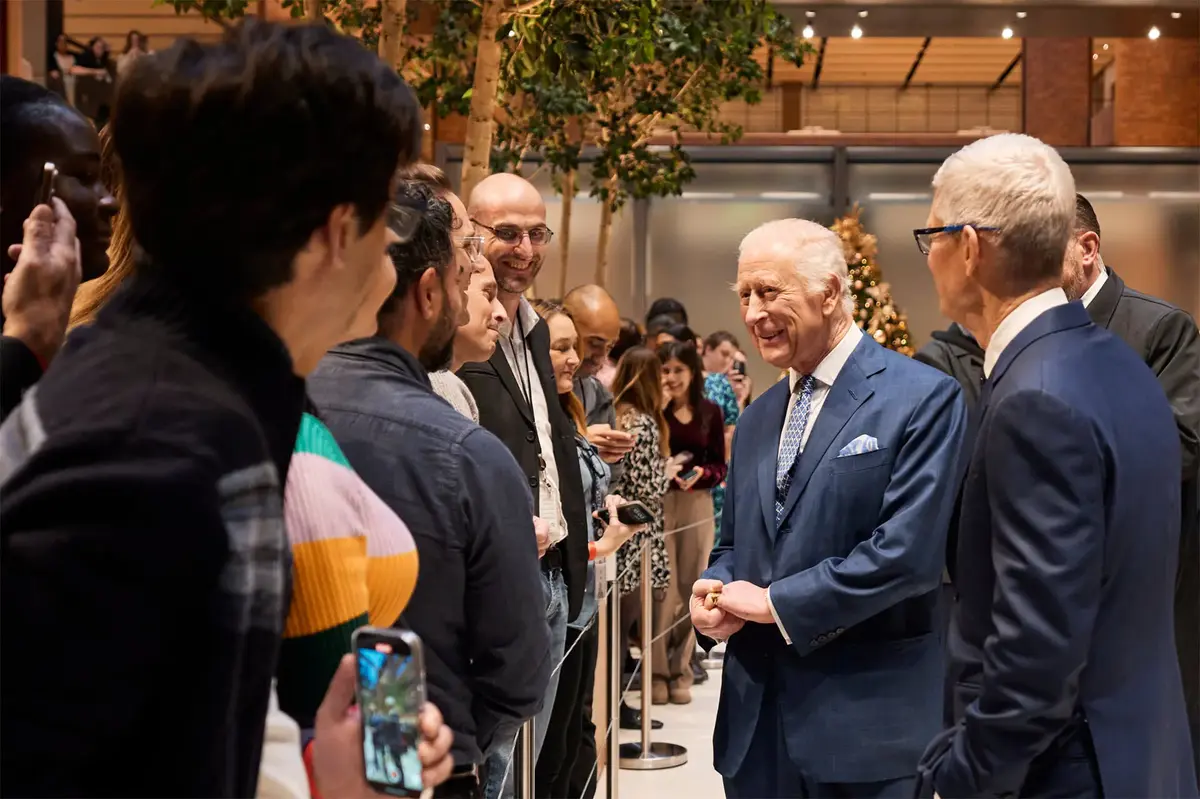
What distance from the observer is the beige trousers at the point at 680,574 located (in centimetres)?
686

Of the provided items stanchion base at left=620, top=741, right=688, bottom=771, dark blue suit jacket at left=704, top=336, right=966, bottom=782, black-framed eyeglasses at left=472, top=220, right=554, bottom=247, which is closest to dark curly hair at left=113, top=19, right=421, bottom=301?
dark blue suit jacket at left=704, top=336, right=966, bottom=782

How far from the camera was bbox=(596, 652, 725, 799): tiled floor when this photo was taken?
5133mm

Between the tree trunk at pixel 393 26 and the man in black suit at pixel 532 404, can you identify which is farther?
the tree trunk at pixel 393 26

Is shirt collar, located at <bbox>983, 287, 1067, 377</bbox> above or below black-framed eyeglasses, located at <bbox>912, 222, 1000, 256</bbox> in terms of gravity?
below

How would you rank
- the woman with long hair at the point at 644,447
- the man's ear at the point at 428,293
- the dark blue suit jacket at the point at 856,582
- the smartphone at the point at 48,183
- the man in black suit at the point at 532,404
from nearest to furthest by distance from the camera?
1. the smartphone at the point at 48,183
2. the man's ear at the point at 428,293
3. the dark blue suit jacket at the point at 856,582
4. the man in black suit at the point at 532,404
5. the woman with long hair at the point at 644,447

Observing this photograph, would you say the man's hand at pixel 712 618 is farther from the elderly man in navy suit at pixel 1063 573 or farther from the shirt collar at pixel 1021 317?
the shirt collar at pixel 1021 317

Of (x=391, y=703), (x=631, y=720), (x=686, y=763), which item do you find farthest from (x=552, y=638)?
(x=631, y=720)

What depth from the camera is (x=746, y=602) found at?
2779 mm

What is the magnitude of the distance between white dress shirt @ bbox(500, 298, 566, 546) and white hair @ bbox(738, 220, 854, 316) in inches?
32.1

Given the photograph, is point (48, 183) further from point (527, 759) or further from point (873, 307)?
point (873, 307)

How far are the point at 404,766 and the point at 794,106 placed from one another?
82.2 feet

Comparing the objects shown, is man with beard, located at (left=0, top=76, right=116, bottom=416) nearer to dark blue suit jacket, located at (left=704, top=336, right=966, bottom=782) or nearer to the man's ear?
the man's ear

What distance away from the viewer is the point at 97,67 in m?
10.4

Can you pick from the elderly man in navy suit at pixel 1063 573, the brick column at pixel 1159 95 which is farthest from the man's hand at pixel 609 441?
the brick column at pixel 1159 95
